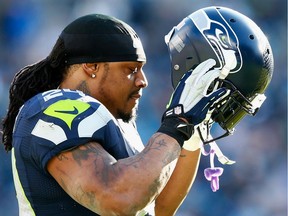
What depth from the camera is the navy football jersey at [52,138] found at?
6.71 ft

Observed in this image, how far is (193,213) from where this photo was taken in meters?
5.80

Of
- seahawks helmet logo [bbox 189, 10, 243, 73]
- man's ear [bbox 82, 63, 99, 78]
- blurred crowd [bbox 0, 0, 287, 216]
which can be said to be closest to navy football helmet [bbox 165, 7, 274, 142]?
seahawks helmet logo [bbox 189, 10, 243, 73]

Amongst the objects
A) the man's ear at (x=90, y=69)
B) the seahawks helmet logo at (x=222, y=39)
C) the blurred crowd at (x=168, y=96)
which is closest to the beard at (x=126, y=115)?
the man's ear at (x=90, y=69)

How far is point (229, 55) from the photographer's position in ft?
7.86

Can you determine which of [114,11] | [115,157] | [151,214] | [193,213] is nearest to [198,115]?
[115,157]

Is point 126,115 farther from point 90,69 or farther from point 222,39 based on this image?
point 222,39

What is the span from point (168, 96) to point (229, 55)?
3621 mm

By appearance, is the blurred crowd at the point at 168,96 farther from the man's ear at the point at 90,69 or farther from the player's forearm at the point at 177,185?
the man's ear at the point at 90,69

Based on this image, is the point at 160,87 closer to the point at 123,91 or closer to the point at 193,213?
the point at 193,213

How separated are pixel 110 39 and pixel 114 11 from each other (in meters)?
3.74

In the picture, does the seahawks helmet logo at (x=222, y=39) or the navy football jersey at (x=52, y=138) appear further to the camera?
the seahawks helmet logo at (x=222, y=39)

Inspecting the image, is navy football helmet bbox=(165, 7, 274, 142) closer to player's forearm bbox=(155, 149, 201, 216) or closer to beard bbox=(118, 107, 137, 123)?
beard bbox=(118, 107, 137, 123)

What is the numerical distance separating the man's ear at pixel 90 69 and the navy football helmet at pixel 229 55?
1.02 feet

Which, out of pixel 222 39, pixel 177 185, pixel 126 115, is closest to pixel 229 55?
pixel 222 39
